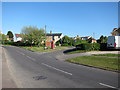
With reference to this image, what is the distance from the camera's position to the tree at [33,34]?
48.9 metres

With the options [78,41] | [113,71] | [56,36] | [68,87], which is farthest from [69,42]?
[68,87]

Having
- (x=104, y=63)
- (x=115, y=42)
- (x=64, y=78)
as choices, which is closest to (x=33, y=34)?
(x=115, y=42)

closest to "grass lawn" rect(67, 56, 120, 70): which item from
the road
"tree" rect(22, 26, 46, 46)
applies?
the road

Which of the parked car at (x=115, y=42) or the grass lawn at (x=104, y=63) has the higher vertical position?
the parked car at (x=115, y=42)

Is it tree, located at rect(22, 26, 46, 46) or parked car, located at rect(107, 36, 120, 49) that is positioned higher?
tree, located at rect(22, 26, 46, 46)

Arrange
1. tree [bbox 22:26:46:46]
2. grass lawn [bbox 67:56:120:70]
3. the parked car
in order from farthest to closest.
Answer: tree [bbox 22:26:46:46], the parked car, grass lawn [bbox 67:56:120:70]

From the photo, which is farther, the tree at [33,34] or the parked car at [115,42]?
the tree at [33,34]

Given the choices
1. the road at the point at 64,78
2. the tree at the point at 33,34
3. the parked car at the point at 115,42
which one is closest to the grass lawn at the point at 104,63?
the road at the point at 64,78

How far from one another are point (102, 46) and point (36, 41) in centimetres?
3052

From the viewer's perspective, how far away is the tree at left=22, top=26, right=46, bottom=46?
48906 millimetres

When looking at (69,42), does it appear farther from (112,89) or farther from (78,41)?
(112,89)

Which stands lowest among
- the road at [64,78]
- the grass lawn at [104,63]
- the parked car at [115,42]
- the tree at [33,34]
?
the road at [64,78]

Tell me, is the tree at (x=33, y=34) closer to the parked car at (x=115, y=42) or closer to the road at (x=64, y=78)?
the parked car at (x=115, y=42)

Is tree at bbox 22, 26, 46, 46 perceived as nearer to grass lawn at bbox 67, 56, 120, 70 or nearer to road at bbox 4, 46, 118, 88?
grass lawn at bbox 67, 56, 120, 70
